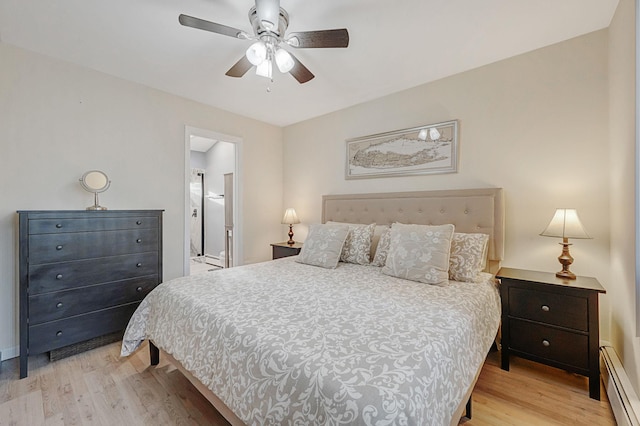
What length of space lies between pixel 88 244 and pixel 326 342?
2290mm

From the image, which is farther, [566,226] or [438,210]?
[438,210]

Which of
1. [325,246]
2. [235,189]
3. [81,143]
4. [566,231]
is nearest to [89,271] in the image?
[81,143]

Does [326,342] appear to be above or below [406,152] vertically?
below

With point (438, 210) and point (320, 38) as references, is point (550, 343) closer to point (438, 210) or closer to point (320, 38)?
point (438, 210)

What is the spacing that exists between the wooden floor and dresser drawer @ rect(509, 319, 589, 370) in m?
0.20

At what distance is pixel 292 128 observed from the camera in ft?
14.0

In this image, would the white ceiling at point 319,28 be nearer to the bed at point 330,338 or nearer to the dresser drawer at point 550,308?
the bed at point 330,338

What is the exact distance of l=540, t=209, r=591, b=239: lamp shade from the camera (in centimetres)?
194

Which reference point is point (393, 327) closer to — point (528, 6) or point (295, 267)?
point (295, 267)

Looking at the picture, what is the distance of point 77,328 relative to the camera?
227 centimetres

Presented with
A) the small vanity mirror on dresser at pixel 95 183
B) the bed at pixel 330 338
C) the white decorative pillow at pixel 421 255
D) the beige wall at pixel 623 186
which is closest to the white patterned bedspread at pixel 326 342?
the bed at pixel 330 338

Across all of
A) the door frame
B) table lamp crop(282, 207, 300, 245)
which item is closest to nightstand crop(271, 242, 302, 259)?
table lamp crop(282, 207, 300, 245)

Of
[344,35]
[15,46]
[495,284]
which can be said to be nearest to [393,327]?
[495,284]

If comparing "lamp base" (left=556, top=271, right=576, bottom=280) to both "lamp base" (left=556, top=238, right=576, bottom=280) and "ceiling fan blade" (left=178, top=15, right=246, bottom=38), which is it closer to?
"lamp base" (left=556, top=238, right=576, bottom=280)
